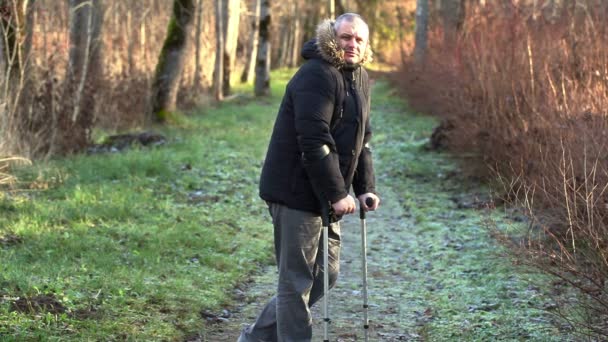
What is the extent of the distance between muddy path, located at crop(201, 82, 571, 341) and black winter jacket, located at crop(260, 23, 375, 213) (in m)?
1.60

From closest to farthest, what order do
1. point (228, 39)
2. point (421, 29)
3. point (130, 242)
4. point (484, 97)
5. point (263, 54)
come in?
point (130, 242)
point (484, 97)
point (421, 29)
point (228, 39)
point (263, 54)

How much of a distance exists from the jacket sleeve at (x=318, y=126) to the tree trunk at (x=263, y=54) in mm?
27330

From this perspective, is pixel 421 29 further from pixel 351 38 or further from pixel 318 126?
pixel 318 126

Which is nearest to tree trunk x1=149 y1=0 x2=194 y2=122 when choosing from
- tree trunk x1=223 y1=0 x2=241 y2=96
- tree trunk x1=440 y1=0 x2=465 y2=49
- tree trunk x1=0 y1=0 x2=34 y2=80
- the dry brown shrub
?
tree trunk x1=440 y1=0 x2=465 y2=49

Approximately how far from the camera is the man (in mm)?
5387

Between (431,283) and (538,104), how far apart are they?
3.28 meters

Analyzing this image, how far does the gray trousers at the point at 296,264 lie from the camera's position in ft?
18.4

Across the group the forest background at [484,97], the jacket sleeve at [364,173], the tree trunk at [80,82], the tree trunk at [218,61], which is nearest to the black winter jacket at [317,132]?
the jacket sleeve at [364,173]

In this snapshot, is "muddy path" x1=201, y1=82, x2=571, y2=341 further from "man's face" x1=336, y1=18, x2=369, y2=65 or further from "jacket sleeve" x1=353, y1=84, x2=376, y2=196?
"man's face" x1=336, y1=18, x2=369, y2=65

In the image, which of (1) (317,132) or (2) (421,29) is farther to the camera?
(2) (421,29)

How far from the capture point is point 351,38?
219 inches

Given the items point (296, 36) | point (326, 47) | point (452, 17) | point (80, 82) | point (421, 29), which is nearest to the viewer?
point (326, 47)

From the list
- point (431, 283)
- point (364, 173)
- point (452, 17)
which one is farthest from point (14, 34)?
point (452, 17)

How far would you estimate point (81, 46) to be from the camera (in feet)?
54.5
